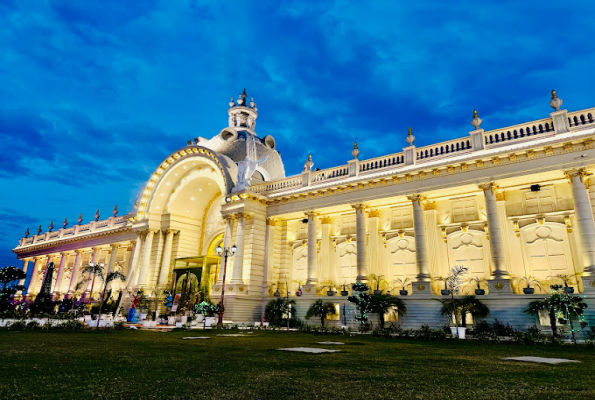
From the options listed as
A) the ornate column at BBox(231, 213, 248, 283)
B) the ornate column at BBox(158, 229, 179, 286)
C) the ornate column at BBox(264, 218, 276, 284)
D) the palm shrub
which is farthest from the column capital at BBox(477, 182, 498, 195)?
the ornate column at BBox(158, 229, 179, 286)

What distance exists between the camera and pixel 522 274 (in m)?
21.2

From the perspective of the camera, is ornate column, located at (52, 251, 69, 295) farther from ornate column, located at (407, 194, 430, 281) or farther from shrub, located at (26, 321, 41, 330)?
ornate column, located at (407, 194, 430, 281)

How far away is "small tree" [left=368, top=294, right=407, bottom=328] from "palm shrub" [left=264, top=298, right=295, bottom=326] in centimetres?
597

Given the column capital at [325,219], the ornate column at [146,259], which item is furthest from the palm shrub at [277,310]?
the ornate column at [146,259]

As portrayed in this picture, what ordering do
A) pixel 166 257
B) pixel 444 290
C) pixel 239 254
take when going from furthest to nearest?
pixel 166 257, pixel 239 254, pixel 444 290

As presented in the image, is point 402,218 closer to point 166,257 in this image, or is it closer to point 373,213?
point 373,213

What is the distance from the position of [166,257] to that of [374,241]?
19.1 m

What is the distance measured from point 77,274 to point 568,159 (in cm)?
4913

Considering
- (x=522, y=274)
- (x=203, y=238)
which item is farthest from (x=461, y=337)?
(x=203, y=238)

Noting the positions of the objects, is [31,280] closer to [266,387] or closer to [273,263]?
[273,263]

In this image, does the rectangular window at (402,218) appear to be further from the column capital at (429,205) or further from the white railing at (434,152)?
the white railing at (434,152)

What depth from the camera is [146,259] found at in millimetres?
34062

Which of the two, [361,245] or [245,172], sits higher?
[245,172]

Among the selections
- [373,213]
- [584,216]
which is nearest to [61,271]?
[373,213]
